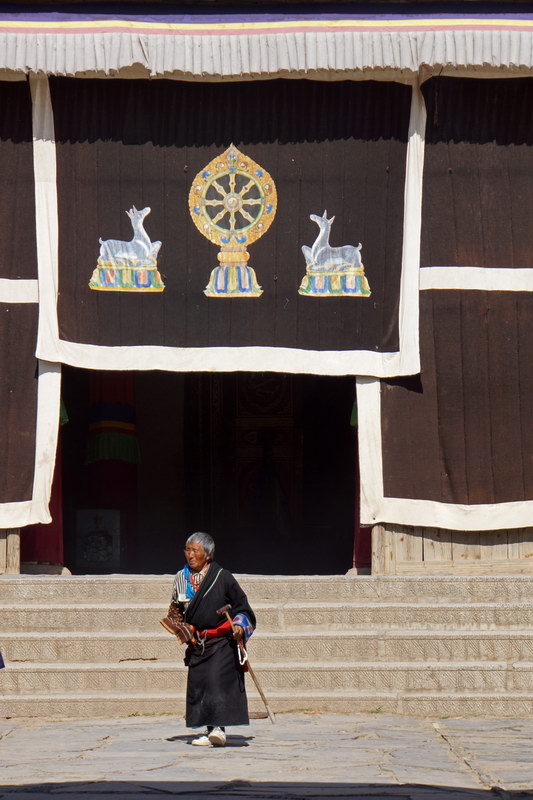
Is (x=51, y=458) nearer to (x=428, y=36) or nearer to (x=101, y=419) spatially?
(x=101, y=419)

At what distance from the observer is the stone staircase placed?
9.32 meters

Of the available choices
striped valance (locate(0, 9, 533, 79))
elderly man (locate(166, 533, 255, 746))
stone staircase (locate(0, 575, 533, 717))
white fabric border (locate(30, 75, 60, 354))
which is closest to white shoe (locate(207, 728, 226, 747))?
elderly man (locate(166, 533, 255, 746))

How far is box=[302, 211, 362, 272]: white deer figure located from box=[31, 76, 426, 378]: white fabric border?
0.31 meters

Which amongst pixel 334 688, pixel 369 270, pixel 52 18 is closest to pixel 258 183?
pixel 369 270

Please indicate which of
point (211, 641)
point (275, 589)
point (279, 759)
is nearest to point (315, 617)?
point (275, 589)

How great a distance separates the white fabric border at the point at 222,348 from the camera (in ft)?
35.3

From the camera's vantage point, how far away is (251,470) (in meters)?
14.3

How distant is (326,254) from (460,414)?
→ 1634 millimetres

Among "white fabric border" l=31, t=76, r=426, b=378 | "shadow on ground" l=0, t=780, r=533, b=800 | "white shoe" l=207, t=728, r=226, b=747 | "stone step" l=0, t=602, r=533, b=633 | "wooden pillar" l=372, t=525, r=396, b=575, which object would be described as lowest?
"white shoe" l=207, t=728, r=226, b=747

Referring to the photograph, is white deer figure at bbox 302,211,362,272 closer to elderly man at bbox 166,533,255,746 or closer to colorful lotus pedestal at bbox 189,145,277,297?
colorful lotus pedestal at bbox 189,145,277,297

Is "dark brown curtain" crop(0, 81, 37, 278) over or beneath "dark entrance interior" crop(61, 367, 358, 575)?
over

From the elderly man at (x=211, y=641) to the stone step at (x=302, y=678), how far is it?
46.8 inches

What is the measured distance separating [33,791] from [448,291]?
222 inches

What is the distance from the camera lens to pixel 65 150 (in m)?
10.9
